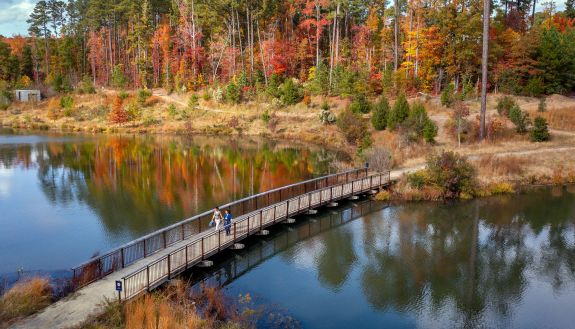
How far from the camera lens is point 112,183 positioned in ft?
118

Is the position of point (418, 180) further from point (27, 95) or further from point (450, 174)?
point (27, 95)

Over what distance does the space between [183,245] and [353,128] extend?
29.1 metres

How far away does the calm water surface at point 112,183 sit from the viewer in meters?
23.0

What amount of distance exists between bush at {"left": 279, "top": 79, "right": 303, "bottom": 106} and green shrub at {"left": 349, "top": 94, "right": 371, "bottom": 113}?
36.3ft

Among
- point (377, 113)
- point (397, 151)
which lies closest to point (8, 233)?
point (397, 151)

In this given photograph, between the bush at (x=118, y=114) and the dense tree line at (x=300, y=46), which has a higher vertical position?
the dense tree line at (x=300, y=46)

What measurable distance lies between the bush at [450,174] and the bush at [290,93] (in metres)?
36.5

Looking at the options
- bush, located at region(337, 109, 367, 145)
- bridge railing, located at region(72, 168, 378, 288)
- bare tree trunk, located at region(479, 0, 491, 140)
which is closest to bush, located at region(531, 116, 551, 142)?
bare tree trunk, located at region(479, 0, 491, 140)

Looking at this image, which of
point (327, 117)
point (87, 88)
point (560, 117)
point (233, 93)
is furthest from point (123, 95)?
point (560, 117)

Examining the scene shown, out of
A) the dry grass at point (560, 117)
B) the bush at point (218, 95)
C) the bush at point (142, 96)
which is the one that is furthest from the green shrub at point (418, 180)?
the bush at point (142, 96)

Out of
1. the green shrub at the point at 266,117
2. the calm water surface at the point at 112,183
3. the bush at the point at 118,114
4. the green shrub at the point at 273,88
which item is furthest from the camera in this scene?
the bush at the point at 118,114

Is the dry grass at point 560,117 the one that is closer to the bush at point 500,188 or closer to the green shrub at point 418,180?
the bush at point 500,188

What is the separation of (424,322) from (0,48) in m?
105

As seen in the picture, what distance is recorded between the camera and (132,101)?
249 feet
